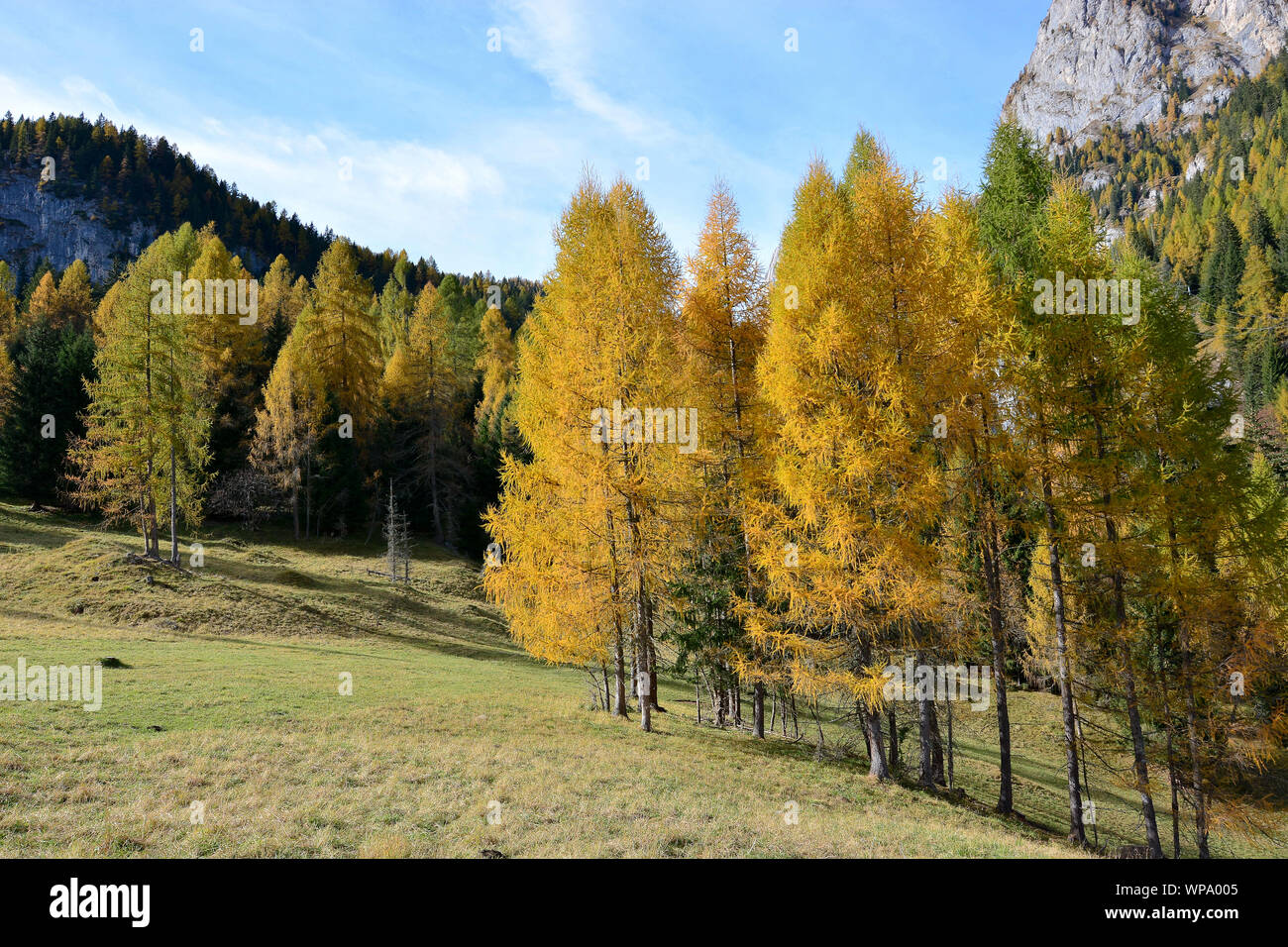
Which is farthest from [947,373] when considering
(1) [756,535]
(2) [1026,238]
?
(1) [756,535]

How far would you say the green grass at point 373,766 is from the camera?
758 cm

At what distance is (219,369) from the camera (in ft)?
152

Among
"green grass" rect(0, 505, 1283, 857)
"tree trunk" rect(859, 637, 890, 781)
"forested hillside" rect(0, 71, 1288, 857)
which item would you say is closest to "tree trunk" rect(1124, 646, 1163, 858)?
"forested hillside" rect(0, 71, 1288, 857)

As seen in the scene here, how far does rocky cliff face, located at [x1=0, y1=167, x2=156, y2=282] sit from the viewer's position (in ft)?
478

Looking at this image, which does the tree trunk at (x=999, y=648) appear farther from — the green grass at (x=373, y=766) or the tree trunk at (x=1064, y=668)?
the tree trunk at (x=1064, y=668)

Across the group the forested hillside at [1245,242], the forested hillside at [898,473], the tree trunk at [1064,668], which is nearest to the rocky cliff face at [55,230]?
the forested hillside at [898,473]

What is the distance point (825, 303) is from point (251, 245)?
174136 millimetres

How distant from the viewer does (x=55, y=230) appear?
148 meters

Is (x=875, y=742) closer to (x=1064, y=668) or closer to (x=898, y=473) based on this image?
(x=1064, y=668)

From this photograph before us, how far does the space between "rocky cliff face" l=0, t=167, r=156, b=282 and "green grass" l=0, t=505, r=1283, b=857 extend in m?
165

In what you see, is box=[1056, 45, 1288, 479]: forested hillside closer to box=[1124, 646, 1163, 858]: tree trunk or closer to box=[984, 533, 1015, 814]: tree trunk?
box=[1124, 646, 1163, 858]: tree trunk

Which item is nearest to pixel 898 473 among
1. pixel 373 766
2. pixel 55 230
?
pixel 373 766

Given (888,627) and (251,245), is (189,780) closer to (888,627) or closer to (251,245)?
(888,627)

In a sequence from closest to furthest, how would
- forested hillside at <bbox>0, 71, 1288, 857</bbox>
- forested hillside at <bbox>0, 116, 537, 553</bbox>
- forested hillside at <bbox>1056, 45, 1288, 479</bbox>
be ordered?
forested hillside at <bbox>0, 71, 1288, 857</bbox>, forested hillside at <bbox>0, 116, 537, 553</bbox>, forested hillside at <bbox>1056, 45, 1288, 479</bbox>
